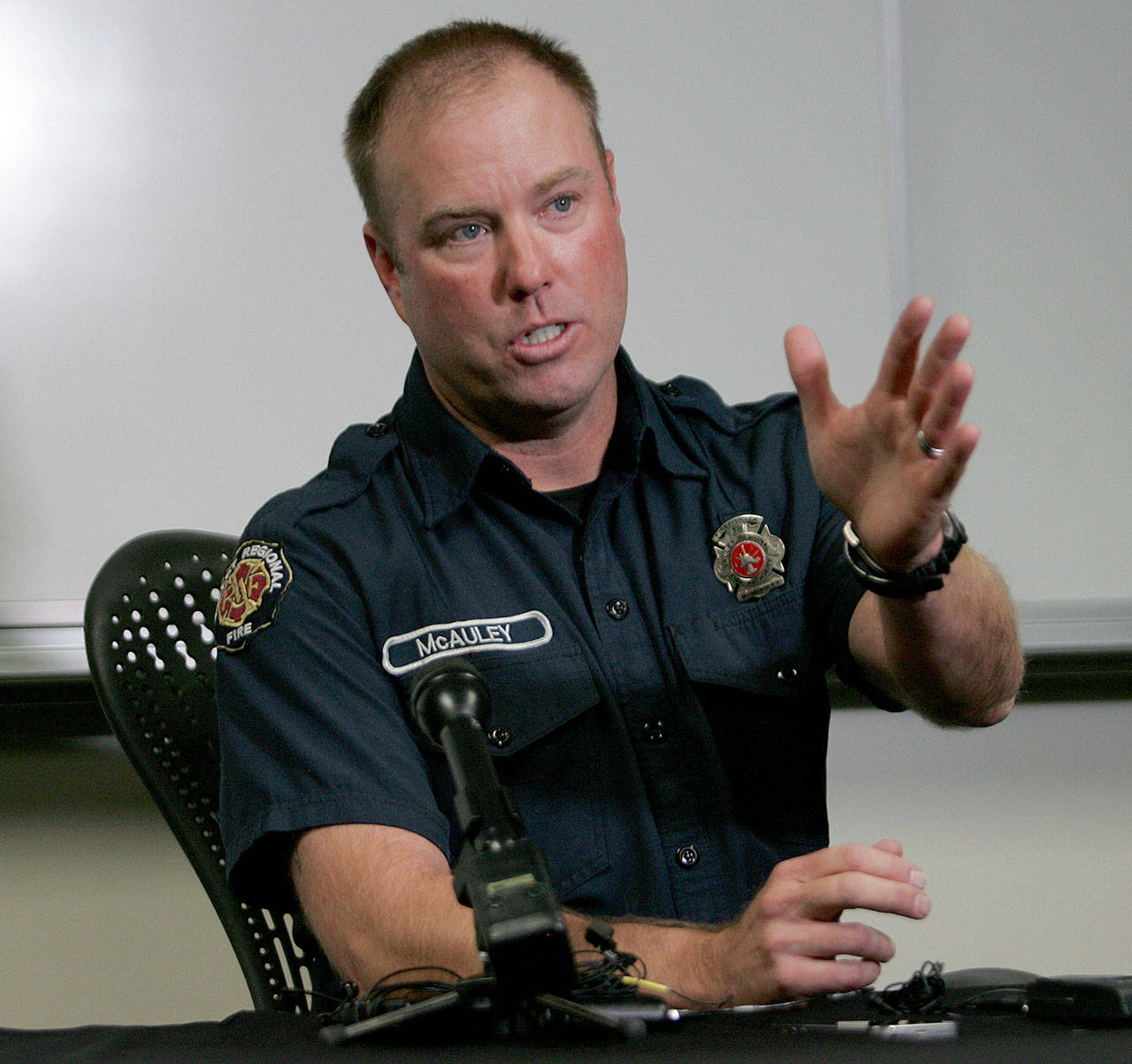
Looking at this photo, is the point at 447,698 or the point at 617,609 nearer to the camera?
the point at 447,698

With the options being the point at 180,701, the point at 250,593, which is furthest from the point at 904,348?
the point at 180,701

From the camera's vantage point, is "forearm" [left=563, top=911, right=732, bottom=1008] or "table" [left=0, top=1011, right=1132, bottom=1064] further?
"forearm" [left=563, top=911, right=732, bottom=1008]

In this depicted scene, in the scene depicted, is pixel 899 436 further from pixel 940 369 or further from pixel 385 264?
pixel 385 264

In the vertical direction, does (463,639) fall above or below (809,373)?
below

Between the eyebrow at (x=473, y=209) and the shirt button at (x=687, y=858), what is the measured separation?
66cm

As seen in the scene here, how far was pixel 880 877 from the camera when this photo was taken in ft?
2.73

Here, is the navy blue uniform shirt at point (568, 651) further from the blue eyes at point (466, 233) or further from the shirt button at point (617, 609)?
the blue eyes at point (466, 233)

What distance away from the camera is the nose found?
1274mm

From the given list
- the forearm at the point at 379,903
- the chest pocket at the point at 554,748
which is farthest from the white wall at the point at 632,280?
the forearm at the point at 379,903

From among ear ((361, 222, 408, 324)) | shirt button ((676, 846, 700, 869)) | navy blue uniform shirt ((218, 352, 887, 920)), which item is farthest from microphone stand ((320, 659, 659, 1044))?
ear ((361, 222, 408, 324))

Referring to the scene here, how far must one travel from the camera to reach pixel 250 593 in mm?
1293

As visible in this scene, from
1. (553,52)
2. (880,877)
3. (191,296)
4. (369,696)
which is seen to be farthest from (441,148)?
(880,877)

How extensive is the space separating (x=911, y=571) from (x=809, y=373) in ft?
0.56

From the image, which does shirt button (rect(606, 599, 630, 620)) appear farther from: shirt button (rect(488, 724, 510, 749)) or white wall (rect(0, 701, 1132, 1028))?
white wall (rect(0, 701, 1132, 1028))
